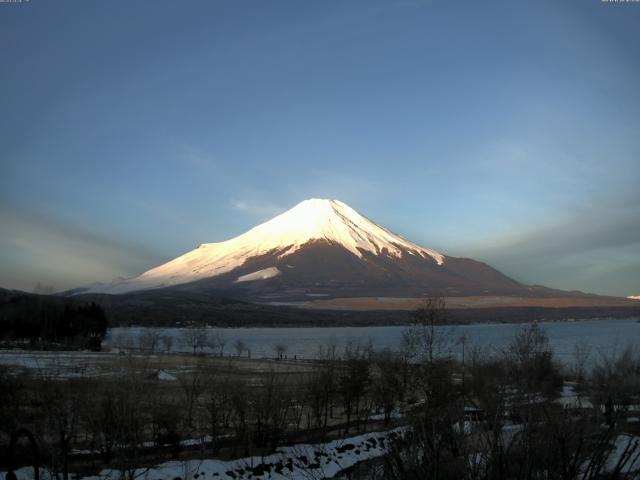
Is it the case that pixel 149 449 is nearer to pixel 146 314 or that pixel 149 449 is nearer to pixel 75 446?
pixel 75 446

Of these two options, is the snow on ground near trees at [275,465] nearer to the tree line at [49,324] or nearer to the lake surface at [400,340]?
the lake surface at [400,340]

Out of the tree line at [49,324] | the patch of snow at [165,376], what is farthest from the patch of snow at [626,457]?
the tree line at [49,324]

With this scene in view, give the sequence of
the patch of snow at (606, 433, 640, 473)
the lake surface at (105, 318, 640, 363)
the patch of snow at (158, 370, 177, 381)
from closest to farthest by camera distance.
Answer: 1. the patch of snow at (606, 433, 640, 473)
2. the patch of snow at (158, 370, 177, 381)
3. the lake surface at (105, 318, 640, 363)

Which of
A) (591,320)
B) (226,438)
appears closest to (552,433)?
(226,438)

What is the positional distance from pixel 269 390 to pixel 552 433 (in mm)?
13703

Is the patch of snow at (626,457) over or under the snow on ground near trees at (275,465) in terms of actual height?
over

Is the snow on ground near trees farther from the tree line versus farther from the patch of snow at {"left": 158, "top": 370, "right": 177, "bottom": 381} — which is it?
the tree line

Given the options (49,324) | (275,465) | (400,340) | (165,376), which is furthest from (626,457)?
(49,324)

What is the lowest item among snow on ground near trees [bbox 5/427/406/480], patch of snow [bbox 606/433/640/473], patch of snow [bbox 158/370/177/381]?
patch of snow [bbox 158/370/177/381]

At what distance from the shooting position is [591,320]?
6093 inches

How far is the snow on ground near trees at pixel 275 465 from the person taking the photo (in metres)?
13.6

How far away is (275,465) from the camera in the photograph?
52.7ft

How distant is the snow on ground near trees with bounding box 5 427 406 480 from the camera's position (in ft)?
44.7

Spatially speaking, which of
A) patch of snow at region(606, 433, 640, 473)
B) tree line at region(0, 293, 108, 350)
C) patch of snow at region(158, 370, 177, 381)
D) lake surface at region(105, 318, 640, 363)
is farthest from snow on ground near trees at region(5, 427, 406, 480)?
tree line at region(0, 293, 108, 350)
